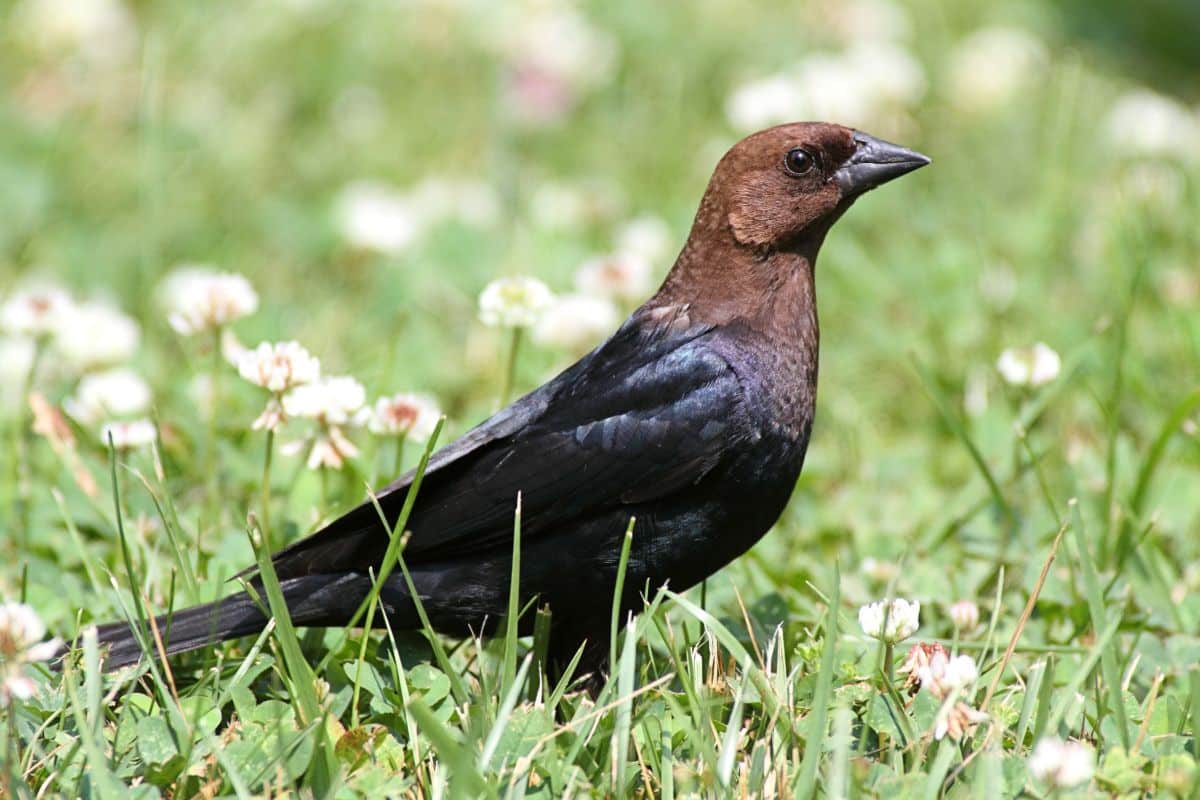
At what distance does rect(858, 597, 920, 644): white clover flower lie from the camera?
260 cm

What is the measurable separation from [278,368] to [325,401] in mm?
130

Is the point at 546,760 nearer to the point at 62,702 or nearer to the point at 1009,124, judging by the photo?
the point at 62,702

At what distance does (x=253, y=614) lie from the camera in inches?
113

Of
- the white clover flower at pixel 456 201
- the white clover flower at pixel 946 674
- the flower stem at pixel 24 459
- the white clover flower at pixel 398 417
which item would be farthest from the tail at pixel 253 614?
the white clover flower at pixel 456 201

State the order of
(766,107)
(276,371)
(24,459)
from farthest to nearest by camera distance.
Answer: (766,107), (24,459), (276,371)

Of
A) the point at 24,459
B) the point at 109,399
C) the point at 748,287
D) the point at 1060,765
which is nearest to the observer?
Answer: the point at 1060,765

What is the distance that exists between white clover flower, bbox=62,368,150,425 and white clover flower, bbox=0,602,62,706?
4.91ft

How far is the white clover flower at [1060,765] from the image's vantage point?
2160 millimetres

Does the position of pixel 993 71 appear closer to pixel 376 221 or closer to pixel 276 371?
pixel 376 221

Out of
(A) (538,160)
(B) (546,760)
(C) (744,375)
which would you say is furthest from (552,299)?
(A) (538,160)

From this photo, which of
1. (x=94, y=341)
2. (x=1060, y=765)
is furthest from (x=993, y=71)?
(x=1060, y=765)

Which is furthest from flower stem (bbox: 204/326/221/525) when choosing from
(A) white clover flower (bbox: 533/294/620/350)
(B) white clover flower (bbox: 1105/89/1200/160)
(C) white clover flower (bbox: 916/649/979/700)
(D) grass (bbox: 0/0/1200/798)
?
(B) white clover flower (bbox: 1105/89/1200/160)

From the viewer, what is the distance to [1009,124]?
6.23 metres

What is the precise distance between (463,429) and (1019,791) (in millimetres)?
2024
